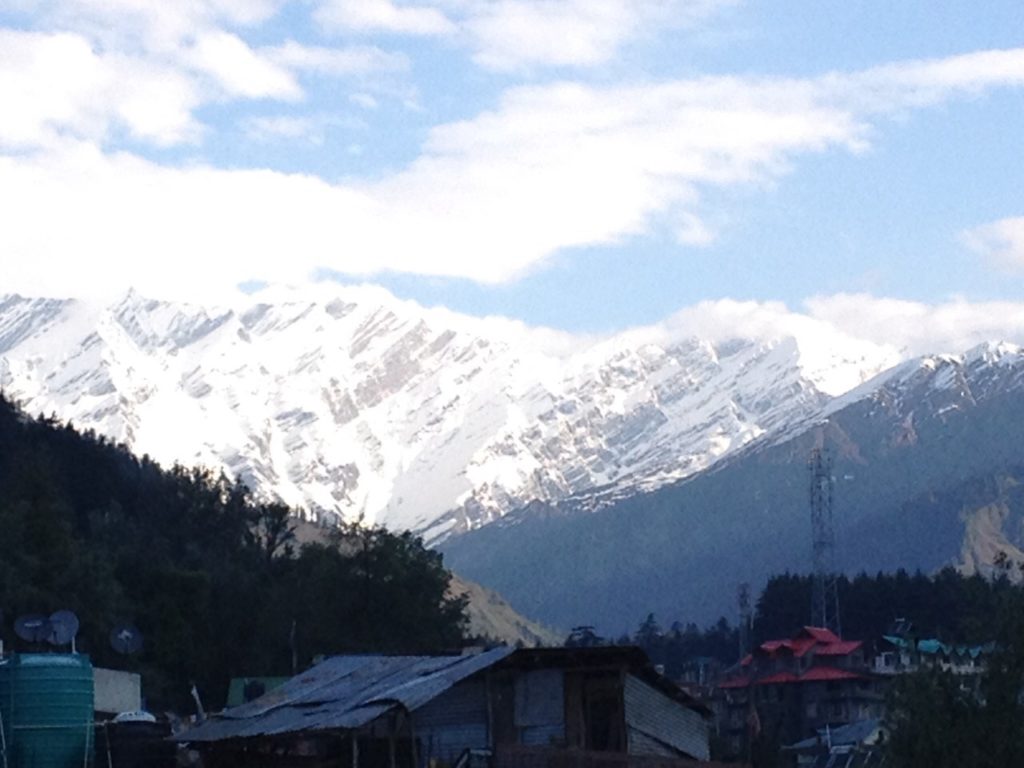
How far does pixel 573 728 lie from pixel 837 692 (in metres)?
87.7

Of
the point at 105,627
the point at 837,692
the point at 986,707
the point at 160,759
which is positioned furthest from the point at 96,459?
the point at 986,707

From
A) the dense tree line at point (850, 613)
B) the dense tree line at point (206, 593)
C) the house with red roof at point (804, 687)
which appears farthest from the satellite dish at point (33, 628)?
the dense tree line at point (850, 613)

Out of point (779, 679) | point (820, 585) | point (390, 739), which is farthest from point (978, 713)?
point (820, 585)

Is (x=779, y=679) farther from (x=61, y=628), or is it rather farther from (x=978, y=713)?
(x=978, y=713)

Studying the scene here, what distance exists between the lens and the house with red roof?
426 feet

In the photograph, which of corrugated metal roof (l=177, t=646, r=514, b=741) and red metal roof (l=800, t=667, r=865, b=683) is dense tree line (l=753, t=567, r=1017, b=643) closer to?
red metal roof (l=800, t=667, r=865, b=683)

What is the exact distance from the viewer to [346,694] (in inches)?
1922

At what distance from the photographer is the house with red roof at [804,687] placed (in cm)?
12988

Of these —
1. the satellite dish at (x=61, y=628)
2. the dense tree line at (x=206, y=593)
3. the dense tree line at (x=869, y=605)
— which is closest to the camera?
the satellite dish at (x=61, y=628)

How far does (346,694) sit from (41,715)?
20.8 ft

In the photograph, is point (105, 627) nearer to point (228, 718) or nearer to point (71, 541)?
point (71, 541)

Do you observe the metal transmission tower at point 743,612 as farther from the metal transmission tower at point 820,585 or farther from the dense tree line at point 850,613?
the dense tree line at point 850,613

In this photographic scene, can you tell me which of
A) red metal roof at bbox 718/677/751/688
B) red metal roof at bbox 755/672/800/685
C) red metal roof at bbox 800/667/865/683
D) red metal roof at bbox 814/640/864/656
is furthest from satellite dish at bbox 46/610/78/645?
red metal roof at bbox 814/640/864/656

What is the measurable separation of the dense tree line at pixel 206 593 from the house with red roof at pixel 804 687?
24.4 metres
